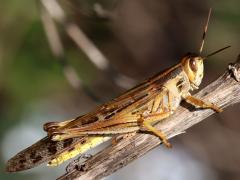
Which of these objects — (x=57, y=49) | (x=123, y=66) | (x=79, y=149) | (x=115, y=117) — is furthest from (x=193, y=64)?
(x=123, y=66)

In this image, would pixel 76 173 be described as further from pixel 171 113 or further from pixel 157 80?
pixel 157 80

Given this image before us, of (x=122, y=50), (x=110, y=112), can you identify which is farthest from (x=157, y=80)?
(x=122, y=50)

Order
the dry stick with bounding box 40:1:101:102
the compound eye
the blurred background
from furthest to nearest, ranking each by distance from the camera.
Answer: the blurred background < the dry stick with bounding box 40:1:101:102 < the compound eye

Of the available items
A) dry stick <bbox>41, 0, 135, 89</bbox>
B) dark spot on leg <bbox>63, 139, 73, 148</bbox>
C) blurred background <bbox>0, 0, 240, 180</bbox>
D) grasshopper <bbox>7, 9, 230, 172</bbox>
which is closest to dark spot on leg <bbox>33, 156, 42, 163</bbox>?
grasshopper <bbox>7, 9, 230, 172</bbox>

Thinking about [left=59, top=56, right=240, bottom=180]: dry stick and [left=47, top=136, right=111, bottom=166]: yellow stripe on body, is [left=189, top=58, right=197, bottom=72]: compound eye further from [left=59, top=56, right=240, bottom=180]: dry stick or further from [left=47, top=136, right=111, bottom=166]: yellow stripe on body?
[left=47, top=136, right=111, bottom=166]: yellow stripe on body

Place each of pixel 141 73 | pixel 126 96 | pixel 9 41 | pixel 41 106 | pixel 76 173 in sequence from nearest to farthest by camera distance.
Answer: pixel 76 173
pixel 126 96
pixel 9 41
pixel 41 106
pixel 141 73

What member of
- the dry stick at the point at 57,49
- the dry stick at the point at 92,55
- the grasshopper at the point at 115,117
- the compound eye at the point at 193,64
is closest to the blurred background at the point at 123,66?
the dry stick at the point at 57,49
